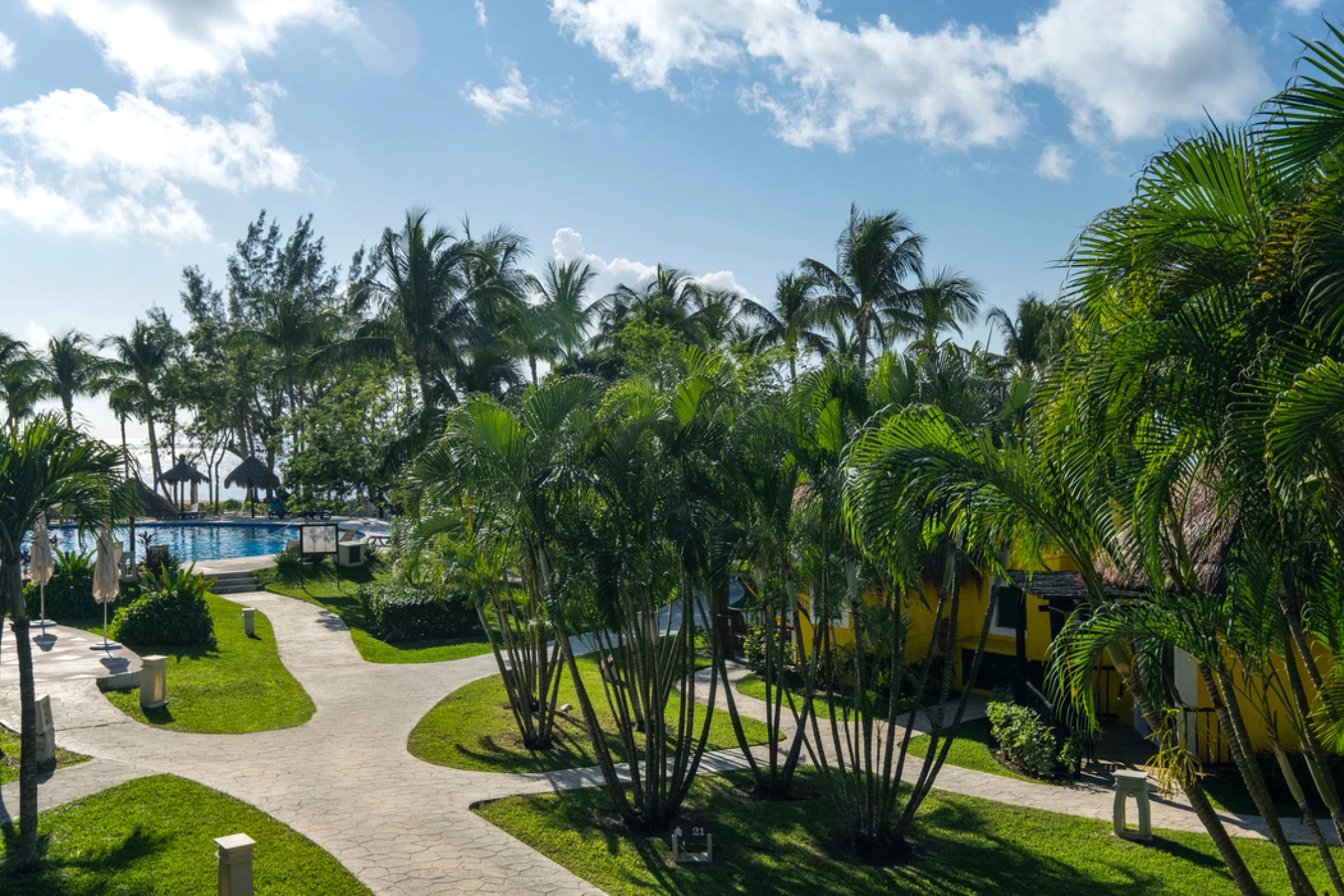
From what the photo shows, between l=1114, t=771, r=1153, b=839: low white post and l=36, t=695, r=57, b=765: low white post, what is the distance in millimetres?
11804

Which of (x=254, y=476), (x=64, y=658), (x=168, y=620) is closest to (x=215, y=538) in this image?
(x=254, y=476)

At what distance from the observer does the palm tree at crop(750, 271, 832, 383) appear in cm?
2939

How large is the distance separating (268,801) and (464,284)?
62.0 feet

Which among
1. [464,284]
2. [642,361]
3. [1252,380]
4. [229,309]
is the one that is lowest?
[1252,380]

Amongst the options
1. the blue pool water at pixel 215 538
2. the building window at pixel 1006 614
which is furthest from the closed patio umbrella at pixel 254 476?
the building window at pixel 1006 614

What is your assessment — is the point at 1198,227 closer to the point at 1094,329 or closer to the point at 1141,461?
the point at 1094,329

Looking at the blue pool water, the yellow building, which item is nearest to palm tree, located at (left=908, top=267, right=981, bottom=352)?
the yellow building

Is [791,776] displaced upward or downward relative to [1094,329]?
downward

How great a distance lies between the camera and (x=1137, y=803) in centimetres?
1048

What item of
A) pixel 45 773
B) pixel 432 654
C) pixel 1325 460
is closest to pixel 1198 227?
pixel 1325 460

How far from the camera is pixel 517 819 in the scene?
10297 mm

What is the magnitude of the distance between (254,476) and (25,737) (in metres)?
42.9

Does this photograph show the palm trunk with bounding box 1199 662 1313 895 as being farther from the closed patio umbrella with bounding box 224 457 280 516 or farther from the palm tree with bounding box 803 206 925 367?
the closed patio umbrella with bounding box 224 457 280 516

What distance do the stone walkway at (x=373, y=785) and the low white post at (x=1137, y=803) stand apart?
59 centimetres
